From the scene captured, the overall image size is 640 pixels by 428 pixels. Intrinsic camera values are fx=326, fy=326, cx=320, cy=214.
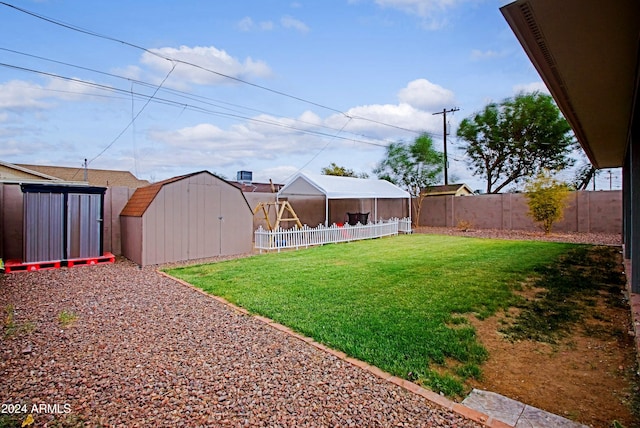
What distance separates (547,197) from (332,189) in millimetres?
8704

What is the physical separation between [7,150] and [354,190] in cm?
1573

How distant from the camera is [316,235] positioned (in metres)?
11.6

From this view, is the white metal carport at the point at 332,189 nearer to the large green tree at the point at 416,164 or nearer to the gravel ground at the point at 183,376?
the large green tree at the point at 416,164

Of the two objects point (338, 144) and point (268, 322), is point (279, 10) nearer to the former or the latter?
point (268, 322)

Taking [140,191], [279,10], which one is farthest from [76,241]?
[279,10]

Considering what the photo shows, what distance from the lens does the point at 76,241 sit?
7684 mm

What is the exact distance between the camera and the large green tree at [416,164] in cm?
2228

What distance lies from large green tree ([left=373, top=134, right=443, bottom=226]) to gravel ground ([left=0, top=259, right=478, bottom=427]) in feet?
65.1

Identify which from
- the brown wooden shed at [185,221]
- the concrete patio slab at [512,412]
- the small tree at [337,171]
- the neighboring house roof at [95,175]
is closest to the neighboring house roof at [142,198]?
the brown wooden shed at [185,221]

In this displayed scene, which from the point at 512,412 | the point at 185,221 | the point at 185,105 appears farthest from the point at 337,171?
the point at 512,412

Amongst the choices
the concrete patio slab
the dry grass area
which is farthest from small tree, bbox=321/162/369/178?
the concrete patio slab

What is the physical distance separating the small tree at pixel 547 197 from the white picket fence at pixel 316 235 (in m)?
5.69

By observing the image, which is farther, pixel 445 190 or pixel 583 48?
pixel 445 190

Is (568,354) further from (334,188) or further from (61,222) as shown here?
(334,188)
